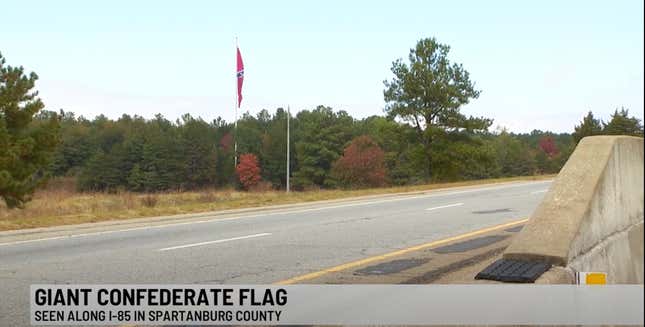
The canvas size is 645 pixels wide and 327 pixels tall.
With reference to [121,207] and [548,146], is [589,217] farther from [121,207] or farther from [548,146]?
[548,146]

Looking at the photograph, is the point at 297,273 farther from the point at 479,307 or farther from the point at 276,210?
the point at 276,210

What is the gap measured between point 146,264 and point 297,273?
2318 millimetres

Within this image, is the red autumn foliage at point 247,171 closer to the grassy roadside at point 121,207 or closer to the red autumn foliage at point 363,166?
the red autumn foliage at point 363,166

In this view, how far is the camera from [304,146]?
315ft

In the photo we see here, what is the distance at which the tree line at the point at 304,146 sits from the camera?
28.0m

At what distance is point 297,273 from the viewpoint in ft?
25.6

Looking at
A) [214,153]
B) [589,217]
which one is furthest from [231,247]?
[214,153]

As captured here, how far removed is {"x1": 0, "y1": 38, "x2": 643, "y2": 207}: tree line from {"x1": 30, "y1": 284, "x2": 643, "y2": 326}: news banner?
1401mm

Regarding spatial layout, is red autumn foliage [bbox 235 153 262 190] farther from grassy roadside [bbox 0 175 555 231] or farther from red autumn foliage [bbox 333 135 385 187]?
grassy roadside [bbox 0 175 555 231]

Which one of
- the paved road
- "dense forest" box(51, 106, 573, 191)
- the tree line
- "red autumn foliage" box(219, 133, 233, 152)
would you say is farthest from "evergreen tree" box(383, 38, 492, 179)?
"red autumn foliage" box(219, 133, 233, 152)

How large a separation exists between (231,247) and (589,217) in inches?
234

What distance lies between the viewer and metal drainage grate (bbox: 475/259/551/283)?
A: 5.30 metres

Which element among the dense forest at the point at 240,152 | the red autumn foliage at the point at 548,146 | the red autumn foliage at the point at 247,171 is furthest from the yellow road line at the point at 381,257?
the red autumn foliage at the point at 247,171

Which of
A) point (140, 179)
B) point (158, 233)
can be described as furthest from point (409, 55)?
point (140, 179)
